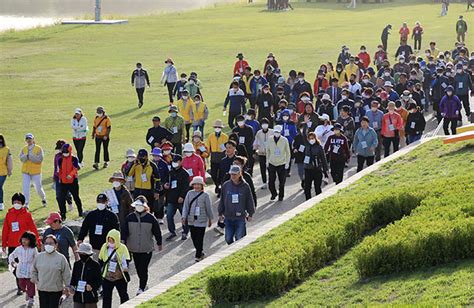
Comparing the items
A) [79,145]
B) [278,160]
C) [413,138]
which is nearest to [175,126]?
[79,145]

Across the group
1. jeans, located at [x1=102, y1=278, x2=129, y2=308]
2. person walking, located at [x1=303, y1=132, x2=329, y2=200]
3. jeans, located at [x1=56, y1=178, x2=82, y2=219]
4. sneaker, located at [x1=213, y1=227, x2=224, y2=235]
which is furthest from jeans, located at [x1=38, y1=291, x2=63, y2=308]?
person walking, located at [x1=303, y1=132, x2=329, y2=200]

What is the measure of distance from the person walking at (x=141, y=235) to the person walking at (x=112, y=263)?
1168mm

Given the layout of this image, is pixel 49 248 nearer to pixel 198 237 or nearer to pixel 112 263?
pixel 112 263

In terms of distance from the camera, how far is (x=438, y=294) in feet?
41.3

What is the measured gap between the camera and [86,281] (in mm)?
15250

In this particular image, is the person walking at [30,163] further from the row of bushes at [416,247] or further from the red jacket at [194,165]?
the row of bushes at [416,247]

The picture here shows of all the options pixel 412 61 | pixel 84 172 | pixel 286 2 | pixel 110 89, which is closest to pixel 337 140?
pixel 84 172

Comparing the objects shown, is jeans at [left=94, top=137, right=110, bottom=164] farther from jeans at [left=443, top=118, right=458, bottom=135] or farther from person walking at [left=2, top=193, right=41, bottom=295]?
person walking at [left=2, top=193, right=41, bottom=295]

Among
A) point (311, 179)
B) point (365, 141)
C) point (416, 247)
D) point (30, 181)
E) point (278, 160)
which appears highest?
point (416, 247)

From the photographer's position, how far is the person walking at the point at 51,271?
1546cm

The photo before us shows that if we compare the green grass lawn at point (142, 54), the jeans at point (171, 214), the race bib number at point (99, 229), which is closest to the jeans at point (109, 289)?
the race bib number at point (99, 229)

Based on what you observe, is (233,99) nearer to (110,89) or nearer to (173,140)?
(173,140)

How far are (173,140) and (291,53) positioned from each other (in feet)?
89.7

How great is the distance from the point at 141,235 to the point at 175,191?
11.3ft
